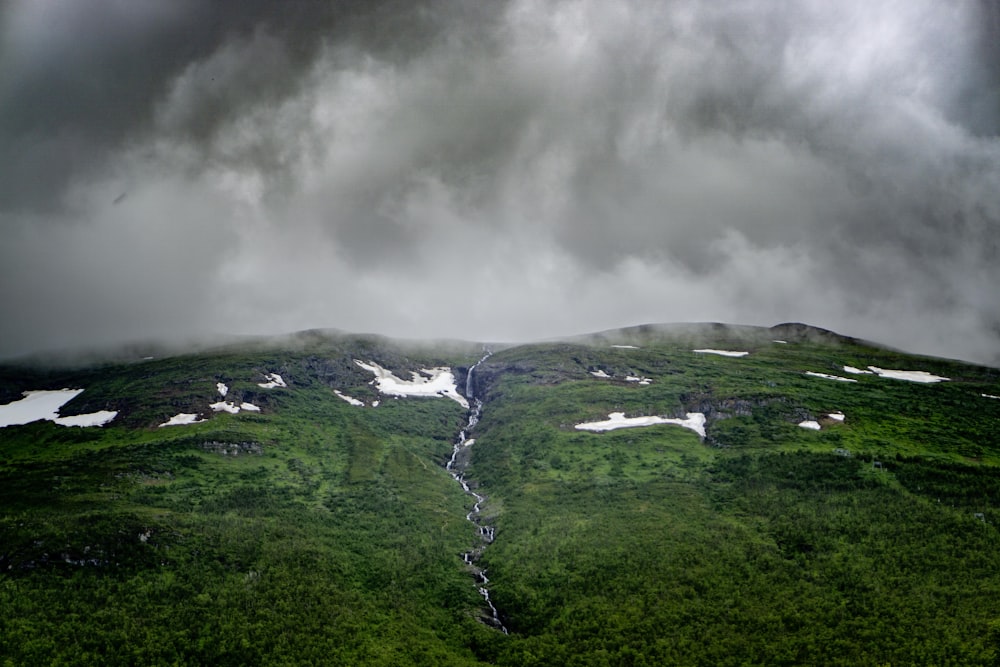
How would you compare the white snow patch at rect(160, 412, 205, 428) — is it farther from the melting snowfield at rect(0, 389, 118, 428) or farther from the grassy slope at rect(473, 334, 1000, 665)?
the grassy slope at rect(473, 334, 1000, 665)

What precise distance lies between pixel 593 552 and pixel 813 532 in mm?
34438

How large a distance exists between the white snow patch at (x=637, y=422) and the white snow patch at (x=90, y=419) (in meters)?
134

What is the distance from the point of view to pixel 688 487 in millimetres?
120500

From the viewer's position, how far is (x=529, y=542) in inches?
4178

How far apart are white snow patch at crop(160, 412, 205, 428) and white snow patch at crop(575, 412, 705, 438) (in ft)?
339

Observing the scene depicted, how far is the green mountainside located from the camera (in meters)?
76.2

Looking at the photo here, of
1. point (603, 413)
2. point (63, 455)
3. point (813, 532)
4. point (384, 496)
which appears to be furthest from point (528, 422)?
point (63, 455)

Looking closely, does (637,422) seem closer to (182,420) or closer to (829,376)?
(829,376)

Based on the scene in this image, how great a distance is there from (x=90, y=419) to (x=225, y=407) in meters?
40.6

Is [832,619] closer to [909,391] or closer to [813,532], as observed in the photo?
[813,532]

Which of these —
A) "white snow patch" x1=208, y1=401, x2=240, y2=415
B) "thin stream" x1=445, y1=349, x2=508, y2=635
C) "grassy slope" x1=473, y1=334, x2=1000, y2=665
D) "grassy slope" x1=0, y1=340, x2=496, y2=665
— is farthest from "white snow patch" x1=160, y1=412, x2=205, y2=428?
"grassy slope" x1=473, y1=334, x2=1000, y2=665

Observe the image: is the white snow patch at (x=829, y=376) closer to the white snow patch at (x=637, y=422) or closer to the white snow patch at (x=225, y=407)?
the white snow patch at (x=637, y=422)

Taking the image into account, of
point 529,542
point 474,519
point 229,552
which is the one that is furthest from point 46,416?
point 529,542

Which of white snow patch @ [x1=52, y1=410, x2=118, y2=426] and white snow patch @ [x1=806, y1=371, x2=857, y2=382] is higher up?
white snow patch @ [x1=806, y1=371, x2=857, y2=382]
